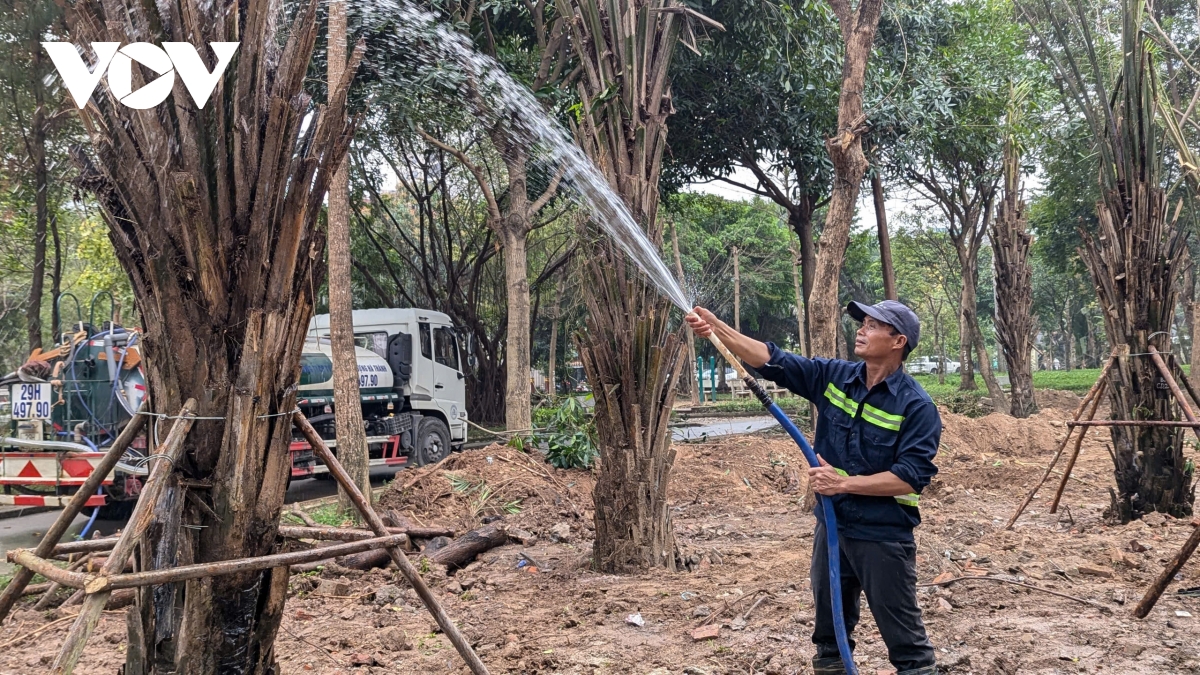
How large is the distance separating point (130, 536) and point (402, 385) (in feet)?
36.9

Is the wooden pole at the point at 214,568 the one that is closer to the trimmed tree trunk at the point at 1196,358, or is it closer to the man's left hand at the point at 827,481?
the man's left hand at the point at 827,481

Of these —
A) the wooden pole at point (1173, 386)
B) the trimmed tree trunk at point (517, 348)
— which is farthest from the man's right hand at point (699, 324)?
the trimmed tree trunk at point (517, 348)

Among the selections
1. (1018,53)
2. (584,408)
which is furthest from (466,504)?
(1018,53)

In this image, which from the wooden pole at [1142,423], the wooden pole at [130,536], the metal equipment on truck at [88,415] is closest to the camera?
the wooden pole at [130,536]

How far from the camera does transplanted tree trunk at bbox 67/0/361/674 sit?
9.45 ft

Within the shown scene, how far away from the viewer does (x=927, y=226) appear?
112ft

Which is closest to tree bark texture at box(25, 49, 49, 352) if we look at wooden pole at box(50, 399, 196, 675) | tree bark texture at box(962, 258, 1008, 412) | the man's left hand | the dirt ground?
the dirt ground

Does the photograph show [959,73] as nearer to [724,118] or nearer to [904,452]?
[724,118]

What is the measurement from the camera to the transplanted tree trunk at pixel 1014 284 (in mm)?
16719

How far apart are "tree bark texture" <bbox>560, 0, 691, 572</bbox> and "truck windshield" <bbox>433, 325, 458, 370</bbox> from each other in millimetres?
8495

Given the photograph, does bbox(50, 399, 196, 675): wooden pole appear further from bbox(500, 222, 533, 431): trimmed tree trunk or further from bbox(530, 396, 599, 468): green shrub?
bbox(500, 222, 533, 431): trimmed tree trunk

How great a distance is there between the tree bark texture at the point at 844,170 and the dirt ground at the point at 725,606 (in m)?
2.09

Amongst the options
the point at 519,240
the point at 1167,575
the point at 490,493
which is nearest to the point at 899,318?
the point at 1167,575

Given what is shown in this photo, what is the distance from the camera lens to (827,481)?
3.43 metres
